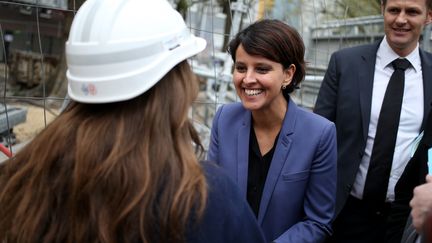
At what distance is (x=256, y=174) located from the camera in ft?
6.63

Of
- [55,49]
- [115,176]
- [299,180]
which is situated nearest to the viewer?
[115,176]

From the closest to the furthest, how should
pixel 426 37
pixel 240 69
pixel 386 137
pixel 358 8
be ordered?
pixel 240 69
pixel 386 137
pixel 426 37
pixel 358 8

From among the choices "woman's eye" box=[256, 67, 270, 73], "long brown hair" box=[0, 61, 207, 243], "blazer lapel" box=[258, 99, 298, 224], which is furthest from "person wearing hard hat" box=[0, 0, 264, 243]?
"woman's eye" box=[256, 67, 270, 73]

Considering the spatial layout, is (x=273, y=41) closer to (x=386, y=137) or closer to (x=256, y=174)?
(x=256, y=174)

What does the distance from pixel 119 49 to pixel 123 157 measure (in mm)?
231

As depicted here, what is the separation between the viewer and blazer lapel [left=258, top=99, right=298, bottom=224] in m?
1.94

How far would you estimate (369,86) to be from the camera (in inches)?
95.9

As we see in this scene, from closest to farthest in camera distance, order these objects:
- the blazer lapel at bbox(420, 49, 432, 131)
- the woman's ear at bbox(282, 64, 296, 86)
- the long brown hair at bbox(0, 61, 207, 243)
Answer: the long brown hair at bbox(0, 61, 207, 243) < the woman's ear at bbox(282, 64, 296, 86) < the blazer lapel at bbox(420, 49, 432, 131)

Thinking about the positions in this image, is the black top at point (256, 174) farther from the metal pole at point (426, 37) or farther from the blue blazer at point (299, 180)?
the metal pole at point (426, 37)

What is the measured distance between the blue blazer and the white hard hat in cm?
91

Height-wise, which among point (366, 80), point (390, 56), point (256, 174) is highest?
point (390, 56)

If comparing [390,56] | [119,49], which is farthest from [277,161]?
[119,49]

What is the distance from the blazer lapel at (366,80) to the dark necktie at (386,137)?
62mm

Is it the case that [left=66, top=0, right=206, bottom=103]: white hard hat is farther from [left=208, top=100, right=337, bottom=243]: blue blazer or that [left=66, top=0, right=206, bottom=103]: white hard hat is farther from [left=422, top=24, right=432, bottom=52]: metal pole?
[left=422, top=24, right=432, bottom=52]: metal pole
